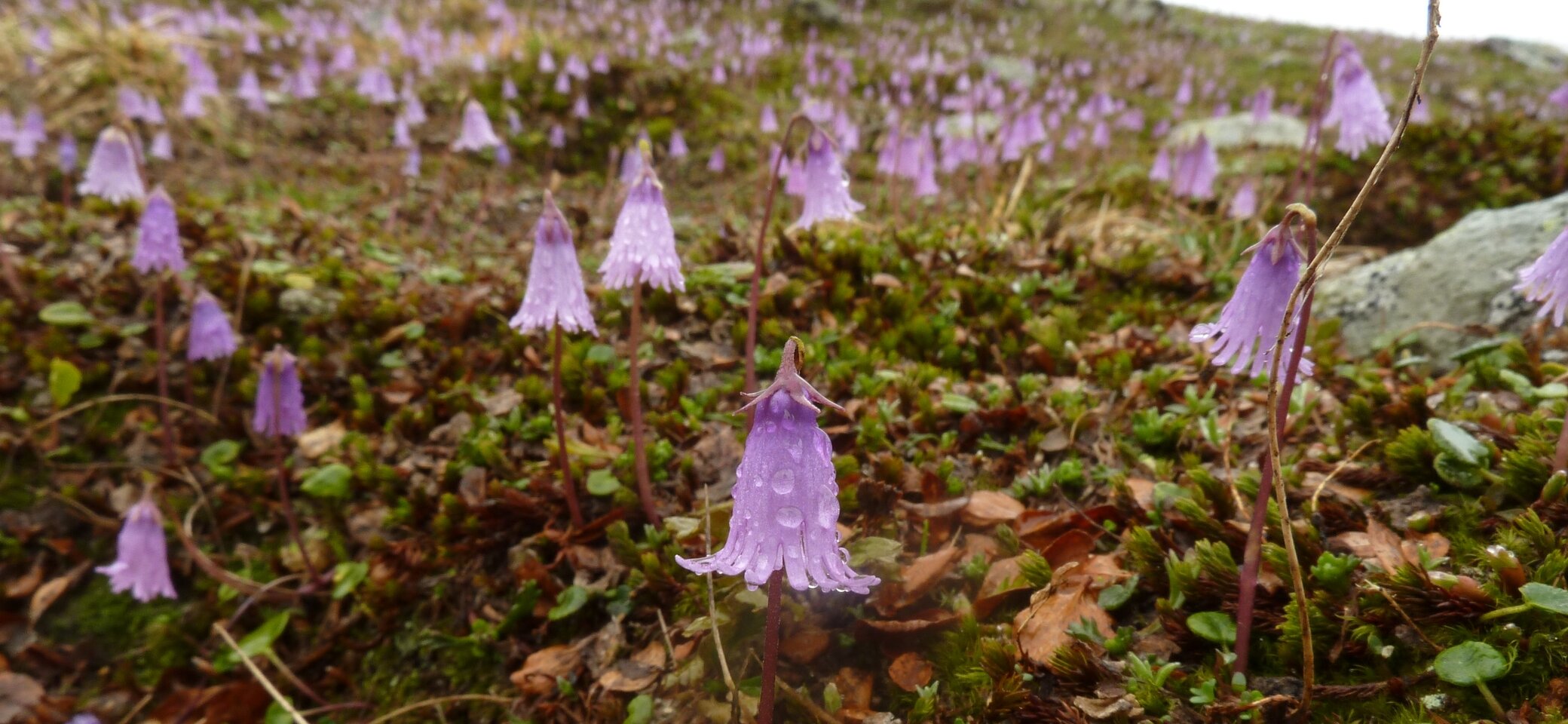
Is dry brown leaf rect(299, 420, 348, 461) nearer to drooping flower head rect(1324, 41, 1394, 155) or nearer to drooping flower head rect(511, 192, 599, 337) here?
drooping flower head rect(511, 192, 599, 337)

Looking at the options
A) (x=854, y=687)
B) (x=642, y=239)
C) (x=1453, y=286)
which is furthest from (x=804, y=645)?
(x=1453, y=286)

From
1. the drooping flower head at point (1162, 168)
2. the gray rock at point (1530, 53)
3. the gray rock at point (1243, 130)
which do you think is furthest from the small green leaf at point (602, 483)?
the gray rock at point (1530, 53)

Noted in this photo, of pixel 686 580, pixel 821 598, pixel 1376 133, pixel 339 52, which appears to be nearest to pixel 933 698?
pixel 821 598

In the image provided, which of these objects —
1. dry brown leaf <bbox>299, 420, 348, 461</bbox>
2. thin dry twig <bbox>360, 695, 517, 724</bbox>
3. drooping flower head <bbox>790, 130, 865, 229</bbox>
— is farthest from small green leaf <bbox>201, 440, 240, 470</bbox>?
drooping flower head <bbox>790, 130, 865, 229</bbox>

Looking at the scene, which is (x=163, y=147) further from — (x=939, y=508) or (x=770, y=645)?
(x=770, y=645)

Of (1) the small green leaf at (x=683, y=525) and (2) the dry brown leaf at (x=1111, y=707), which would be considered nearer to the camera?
(2) the dry brown leaf at (x=1111, y=707)

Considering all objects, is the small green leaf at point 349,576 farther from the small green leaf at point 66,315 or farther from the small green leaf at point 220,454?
the small green leaf at point 66,315
